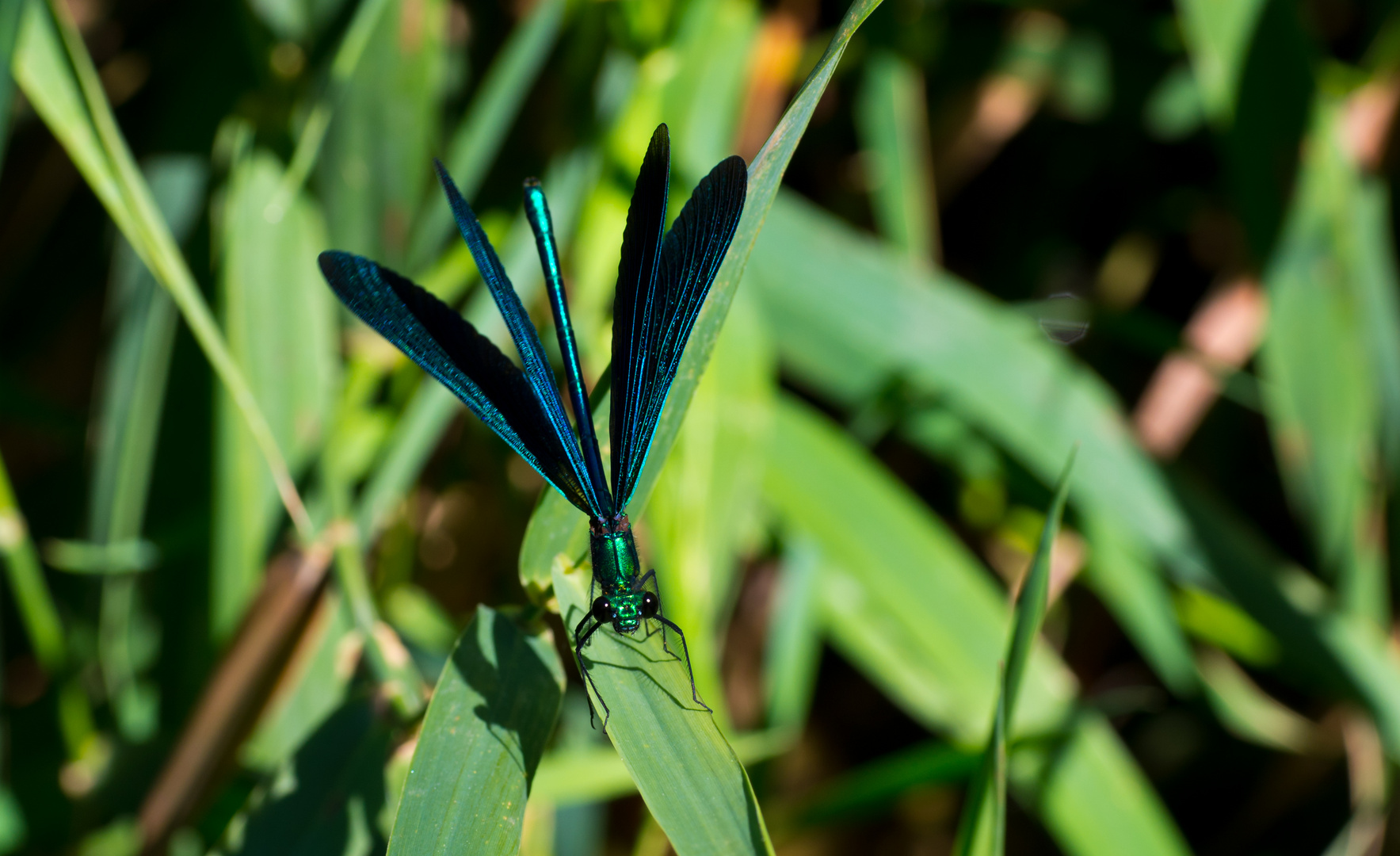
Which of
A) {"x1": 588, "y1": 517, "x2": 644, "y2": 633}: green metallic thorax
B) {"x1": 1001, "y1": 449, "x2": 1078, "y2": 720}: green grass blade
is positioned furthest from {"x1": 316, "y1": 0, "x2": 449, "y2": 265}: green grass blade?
{"x1": 1001, "y1": 449, "x2": 1078, "y2": 720}: green grass blade

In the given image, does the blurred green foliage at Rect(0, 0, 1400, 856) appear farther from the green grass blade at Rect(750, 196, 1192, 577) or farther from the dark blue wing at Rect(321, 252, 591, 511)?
the dark blue wing at Rect(321, 252, 591, 511)

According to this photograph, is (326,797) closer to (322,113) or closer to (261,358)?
(261,358)

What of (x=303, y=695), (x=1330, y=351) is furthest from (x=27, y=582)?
(x=1330, y=351)

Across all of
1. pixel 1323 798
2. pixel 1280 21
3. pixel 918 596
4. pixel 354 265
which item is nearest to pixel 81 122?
pixel 354 265

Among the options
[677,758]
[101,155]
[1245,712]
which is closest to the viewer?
[677,758]

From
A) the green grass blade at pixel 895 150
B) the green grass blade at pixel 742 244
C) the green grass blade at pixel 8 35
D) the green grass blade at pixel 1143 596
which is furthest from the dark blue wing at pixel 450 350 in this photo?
the green grass blade at pixel 1143 596

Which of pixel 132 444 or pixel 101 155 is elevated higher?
pixel 101 155

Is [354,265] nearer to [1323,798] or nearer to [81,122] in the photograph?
[81,122]
